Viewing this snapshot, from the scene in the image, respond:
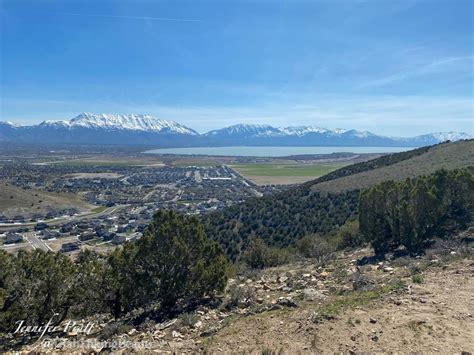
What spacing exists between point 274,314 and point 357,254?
10829 millimetres

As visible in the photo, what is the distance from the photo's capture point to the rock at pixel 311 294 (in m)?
11.7

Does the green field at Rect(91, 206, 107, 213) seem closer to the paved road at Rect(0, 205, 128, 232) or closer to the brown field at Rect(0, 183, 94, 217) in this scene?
the paved road at Rect(0, 205, 128, 232)

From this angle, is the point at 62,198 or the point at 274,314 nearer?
the point at 274,314

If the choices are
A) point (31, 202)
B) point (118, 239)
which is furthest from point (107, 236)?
point (31, 202)

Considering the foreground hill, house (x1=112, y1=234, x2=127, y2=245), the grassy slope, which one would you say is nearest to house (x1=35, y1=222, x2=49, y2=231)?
house (x1=112, y1=234, x2=127, y2=245)

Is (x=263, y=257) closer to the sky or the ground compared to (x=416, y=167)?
closer to the ground

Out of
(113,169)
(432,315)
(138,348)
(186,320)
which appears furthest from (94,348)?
(113,169)

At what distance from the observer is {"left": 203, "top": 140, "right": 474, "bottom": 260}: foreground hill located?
3769 cm

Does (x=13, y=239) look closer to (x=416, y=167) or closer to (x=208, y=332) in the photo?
(x=208, y=332)

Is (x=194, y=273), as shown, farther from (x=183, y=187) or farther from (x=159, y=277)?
(x=183, y=187)

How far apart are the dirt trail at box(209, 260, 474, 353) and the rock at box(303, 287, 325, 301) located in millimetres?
1106

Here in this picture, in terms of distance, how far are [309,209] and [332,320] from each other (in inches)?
1396

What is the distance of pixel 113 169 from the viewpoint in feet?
595

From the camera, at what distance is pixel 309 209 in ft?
146
